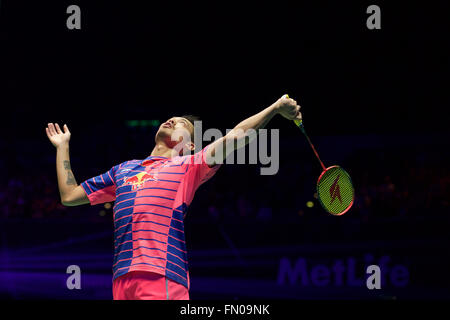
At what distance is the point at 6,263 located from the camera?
5.69 metres

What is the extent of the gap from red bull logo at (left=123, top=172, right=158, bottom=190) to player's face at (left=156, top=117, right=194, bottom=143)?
320 millimetres

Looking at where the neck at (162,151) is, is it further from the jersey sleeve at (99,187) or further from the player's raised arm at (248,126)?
the player's raised arm at (248,126)

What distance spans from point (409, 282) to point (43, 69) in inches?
231

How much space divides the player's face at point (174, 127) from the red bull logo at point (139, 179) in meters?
0.32

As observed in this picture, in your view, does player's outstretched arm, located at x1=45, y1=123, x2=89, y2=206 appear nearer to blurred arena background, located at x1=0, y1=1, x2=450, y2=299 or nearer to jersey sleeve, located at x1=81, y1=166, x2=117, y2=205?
jersey sleeve, located at x1=81, y1=166, x2=117, y2=205

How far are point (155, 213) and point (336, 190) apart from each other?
100 cm

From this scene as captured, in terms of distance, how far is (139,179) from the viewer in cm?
254

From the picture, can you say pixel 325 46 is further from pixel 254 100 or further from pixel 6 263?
pixel 6 263

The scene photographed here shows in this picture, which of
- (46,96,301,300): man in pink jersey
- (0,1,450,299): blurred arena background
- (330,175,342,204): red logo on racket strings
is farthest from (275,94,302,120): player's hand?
(0,1,450,299): blurred arena background

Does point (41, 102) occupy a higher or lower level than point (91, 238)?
higher

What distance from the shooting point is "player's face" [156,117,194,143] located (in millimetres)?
2799

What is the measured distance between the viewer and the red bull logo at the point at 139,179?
2.51 m

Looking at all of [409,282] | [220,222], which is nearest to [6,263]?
[220,222]

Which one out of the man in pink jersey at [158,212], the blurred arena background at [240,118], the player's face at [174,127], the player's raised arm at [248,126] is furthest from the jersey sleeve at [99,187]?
the blurred arena background at [240,118]
